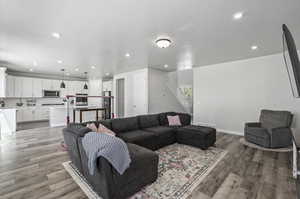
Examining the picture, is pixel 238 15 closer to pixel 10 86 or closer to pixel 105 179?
pixel 105 179

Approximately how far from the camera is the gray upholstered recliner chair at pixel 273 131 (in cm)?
337

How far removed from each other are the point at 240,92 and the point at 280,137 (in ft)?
6.43

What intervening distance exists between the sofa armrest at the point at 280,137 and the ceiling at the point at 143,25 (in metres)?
2.21

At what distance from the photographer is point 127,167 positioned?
1.75 m

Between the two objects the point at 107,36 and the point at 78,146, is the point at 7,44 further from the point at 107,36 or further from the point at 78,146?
the point at 78,146

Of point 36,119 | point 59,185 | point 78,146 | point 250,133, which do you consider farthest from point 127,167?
point 36,119

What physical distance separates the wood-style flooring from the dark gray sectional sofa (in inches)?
16.4

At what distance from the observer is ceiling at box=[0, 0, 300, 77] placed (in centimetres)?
203

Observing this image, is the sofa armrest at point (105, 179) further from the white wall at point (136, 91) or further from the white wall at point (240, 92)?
the white wall at point (240, 92)

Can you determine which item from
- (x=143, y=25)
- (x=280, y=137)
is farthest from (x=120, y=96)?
(x=280, y=137)

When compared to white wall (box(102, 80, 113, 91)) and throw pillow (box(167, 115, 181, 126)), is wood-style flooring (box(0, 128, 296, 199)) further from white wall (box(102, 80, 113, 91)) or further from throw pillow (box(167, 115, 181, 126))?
white wall (box(102, 80, 113, 91))

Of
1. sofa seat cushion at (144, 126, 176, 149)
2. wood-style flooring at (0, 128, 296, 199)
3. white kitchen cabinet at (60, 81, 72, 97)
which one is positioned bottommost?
wood-style flooring at (0, 128, 296, 199)

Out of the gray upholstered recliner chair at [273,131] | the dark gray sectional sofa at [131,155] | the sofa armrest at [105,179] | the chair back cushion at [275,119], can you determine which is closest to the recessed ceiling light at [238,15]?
the dark gray sectional sofa at [131,155]

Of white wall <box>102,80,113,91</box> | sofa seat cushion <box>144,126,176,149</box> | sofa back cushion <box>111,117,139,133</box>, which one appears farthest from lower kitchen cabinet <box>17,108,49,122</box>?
sofa seat cushion <box>144,126,176,149</box>
